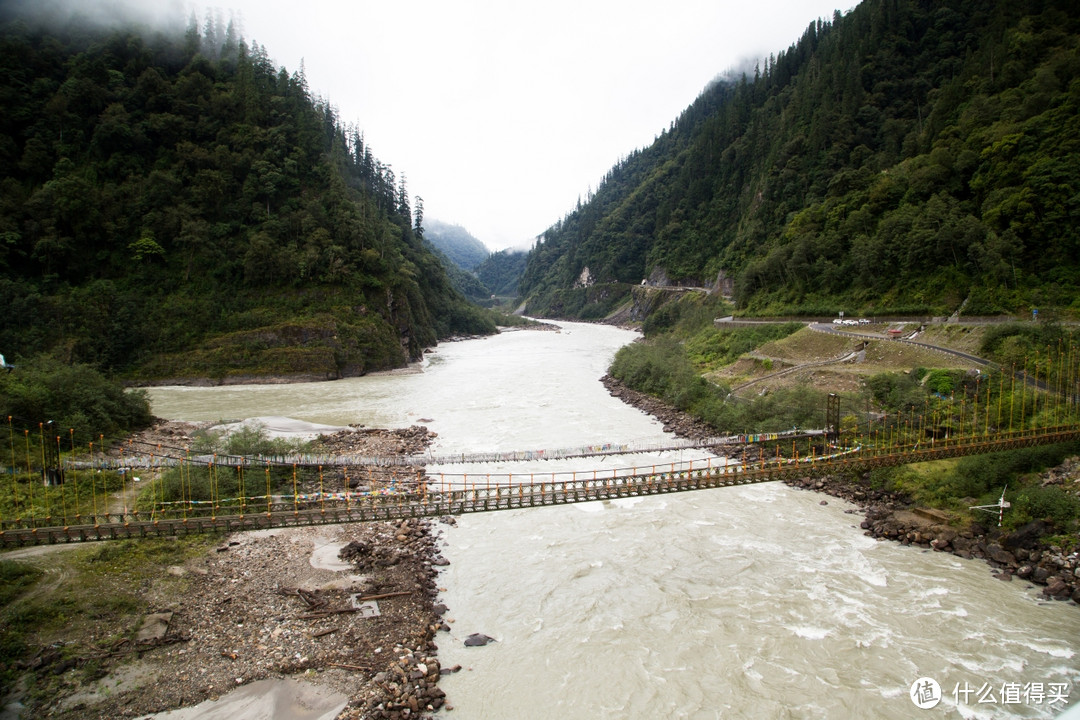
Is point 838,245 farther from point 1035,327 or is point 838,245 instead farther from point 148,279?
point 148,279

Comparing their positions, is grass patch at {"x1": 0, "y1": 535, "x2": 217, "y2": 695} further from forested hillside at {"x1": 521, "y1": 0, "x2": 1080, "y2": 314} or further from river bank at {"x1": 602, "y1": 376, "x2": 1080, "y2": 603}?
forested hillside at {"x1": 521, "y1": 0, "x2": 1080, "y2": 314}

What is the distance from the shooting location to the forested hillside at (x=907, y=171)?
3366 cm

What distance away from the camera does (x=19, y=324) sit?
44500 mm

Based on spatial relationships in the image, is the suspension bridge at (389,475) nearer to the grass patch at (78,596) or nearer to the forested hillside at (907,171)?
the grass patch at (78,596)

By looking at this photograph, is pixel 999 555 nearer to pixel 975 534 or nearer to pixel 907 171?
pixel 975 534

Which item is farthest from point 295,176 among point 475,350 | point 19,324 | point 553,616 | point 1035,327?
point 1035,327

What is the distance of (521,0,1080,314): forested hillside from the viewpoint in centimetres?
3366

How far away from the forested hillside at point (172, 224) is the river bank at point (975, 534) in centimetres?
4752

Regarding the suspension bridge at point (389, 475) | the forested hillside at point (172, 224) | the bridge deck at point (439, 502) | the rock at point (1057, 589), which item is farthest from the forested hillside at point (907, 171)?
the forested hillside at point (172, 224)

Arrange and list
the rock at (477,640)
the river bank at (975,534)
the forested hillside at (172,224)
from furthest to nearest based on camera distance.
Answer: the forested hillside at (172,224) < the river bank at (975,534) < the rock at (477,640)

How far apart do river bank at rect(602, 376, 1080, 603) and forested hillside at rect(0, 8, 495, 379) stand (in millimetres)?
47518

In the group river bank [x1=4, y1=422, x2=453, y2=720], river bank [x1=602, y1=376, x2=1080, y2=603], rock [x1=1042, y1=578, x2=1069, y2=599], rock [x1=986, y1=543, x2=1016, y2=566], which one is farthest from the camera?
rock [x1=986, y1=543, x2=1016, y2=566]

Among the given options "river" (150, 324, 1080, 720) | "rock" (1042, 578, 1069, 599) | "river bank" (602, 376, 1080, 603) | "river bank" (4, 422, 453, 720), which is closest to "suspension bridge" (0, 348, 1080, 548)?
"river bank" (602, 376, 1080, 603)

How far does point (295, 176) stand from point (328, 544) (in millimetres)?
57743
